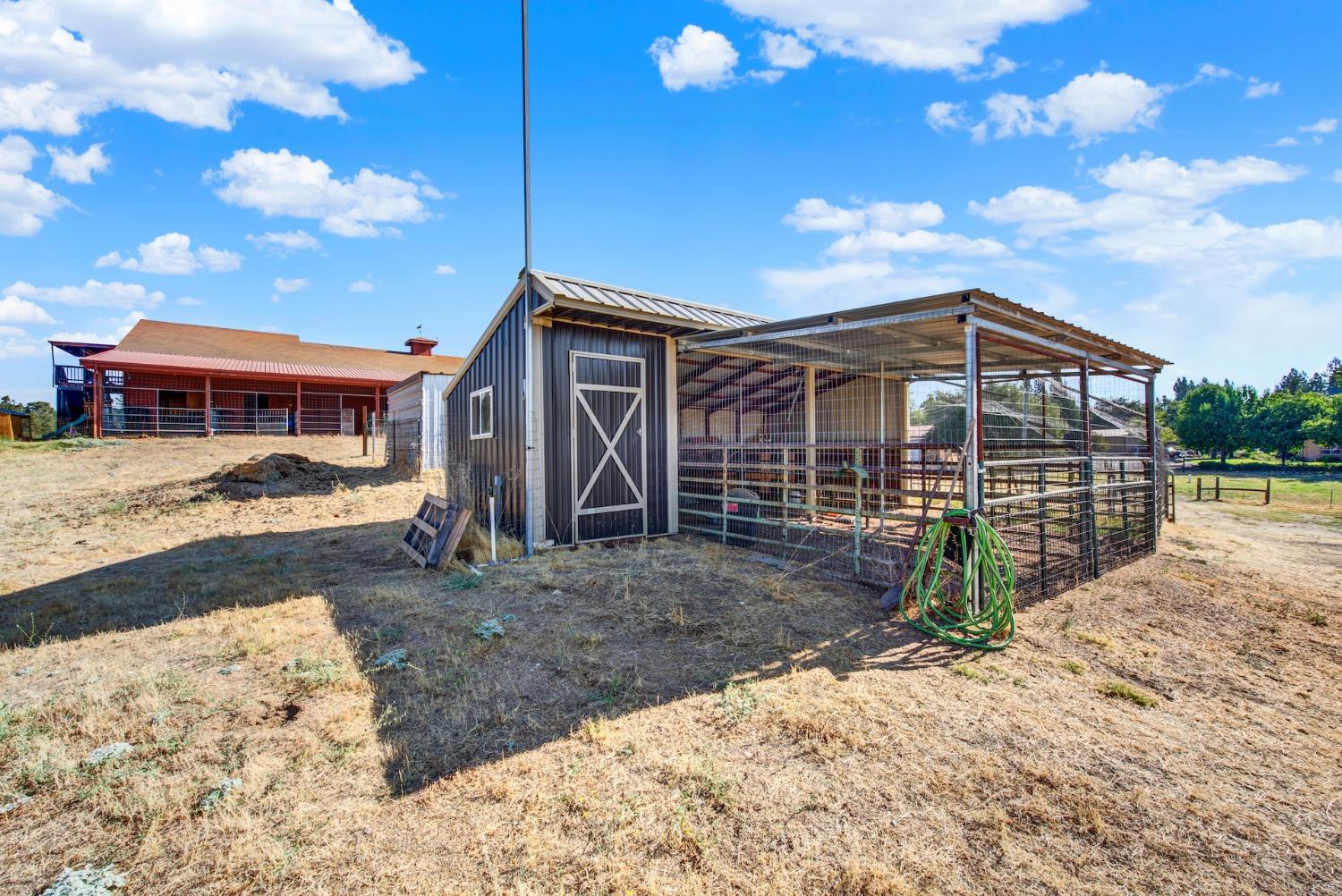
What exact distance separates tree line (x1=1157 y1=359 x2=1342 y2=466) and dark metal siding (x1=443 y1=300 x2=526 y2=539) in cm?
3979

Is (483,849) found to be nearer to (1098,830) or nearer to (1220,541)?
(1098,830)

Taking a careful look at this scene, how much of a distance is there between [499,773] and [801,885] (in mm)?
1399

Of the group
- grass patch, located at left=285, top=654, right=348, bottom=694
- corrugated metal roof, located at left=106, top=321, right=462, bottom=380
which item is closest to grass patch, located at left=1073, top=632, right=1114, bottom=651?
grass patch, located at left=285, top=654, right=348, bottom=694

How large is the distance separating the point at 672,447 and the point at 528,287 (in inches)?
117

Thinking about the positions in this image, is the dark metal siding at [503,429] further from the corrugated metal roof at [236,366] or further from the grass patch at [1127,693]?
the corrugated metal roof at [236,366]

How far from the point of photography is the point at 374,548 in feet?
26.2

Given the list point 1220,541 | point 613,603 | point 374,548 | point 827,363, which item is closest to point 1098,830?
point 613,603

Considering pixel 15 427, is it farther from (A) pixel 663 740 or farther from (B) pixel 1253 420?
(B) pixel 1253 420

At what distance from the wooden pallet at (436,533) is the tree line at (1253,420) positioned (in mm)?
40857

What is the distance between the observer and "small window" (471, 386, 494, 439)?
862 centimetres

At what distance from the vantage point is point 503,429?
8.15 m

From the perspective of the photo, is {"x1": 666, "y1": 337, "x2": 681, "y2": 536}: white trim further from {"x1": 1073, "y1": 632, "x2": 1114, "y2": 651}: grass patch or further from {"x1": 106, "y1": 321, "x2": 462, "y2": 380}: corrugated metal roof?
{"x1": 106, "y1": 321, "x2": 462, "y2": 380}: corrugated metal roof

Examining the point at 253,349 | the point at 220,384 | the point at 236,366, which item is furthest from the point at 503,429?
the point at 253,349

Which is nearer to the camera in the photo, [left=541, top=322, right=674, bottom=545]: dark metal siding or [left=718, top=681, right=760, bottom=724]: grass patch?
[left=718, top=681, right=760, bottom=724]: grass patch
